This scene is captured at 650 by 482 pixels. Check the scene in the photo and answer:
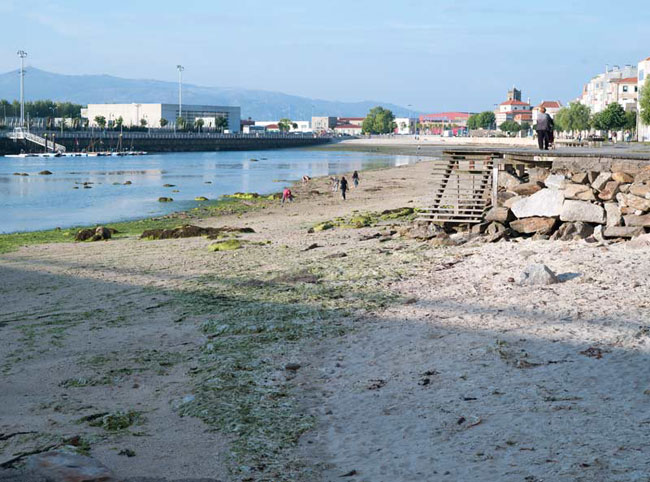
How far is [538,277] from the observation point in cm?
1173

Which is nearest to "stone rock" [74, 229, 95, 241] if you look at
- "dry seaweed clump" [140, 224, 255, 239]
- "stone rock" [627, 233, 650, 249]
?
"dry seaweed clump" [140, 224, 255, 239]

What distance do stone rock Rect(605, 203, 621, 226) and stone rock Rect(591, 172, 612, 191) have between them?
893mm

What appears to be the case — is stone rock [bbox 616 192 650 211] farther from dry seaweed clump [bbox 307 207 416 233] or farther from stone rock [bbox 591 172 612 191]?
dry seaweed clump [bbox 307 207 416 233]

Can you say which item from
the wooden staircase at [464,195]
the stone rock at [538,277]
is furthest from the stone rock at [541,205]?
the stone rock at [538,277]

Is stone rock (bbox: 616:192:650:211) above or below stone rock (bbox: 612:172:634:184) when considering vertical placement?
below

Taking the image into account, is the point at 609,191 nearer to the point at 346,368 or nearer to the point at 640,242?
the point at 640,242

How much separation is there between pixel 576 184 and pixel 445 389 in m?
9.74


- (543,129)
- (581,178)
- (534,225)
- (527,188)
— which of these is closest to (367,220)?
(543,129)

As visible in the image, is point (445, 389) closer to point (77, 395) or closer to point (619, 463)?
point (619, 463)

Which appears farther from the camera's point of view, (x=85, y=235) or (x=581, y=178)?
(x=85, y=235)

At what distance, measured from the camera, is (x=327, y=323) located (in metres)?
10.9

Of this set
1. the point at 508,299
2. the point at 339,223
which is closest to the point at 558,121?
the point at 339,223

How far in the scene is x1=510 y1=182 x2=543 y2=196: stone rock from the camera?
17.8 meters

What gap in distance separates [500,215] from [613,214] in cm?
241
